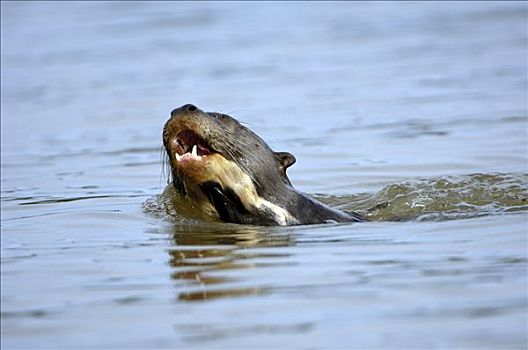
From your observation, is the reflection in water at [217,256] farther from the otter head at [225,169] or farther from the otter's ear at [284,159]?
the otter's ear at [284,159]

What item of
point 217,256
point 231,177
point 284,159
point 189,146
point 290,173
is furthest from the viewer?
point 290,173

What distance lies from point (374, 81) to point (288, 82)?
1.02m

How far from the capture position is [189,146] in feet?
23.5

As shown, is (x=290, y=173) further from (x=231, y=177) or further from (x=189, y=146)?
(x=189, y=146)

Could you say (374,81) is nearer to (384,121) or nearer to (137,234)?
(384,121)

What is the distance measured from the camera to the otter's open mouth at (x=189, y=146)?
23.1 ft

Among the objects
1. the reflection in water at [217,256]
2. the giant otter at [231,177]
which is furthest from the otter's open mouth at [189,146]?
the reflection in water at [217,256]

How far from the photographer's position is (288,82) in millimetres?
14633

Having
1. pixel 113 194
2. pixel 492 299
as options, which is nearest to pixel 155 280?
pixel 492 299

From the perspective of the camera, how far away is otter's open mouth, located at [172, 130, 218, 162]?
7027 millimetres

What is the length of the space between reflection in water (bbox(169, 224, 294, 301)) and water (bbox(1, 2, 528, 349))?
2 cm

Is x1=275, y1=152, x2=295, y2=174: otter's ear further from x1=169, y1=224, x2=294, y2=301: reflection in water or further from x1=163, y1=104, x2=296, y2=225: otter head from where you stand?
x1=169, y1=224, x2=294, y2=301: reflection in water

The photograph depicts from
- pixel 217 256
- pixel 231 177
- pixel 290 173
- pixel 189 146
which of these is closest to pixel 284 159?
pixel 231 177

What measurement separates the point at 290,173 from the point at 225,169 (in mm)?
3222
